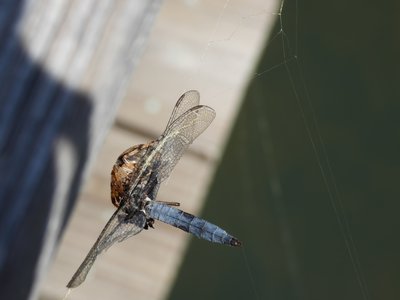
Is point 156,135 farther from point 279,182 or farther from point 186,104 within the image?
point 279,182

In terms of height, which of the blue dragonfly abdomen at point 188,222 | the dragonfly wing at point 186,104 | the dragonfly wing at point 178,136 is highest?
the dragonfly wing at point 186,104

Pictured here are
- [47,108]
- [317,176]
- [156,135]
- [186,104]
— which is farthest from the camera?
[317,176]

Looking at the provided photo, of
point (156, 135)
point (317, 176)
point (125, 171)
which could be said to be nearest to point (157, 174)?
point (125, 171)

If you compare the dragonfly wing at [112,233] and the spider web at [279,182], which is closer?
the dragonfly wing at [112,233]

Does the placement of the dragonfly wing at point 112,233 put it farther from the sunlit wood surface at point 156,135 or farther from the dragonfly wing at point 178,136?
the sunlit wood surface at point 156,135

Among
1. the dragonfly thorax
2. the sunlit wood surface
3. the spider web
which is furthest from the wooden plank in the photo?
the spider web

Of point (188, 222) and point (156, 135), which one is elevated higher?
point (156, 135)

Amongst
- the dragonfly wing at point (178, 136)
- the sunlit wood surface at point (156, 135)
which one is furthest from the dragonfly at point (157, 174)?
the sunlit wood surface at point (156, 135)
